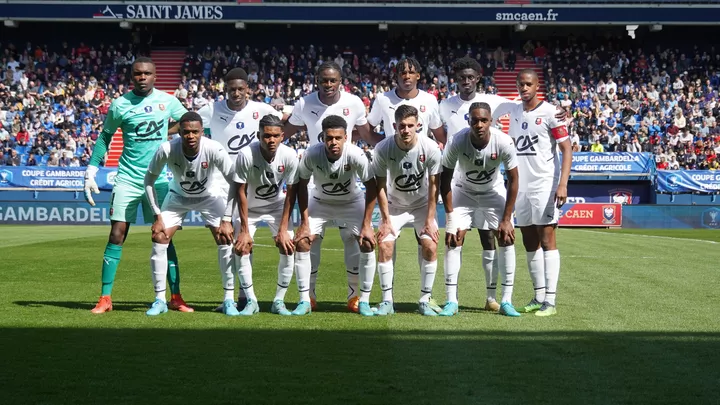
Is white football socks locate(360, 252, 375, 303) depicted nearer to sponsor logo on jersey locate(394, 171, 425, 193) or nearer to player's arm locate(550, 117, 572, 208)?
sponsor logo on jersey locate(394, 171, 425, 193)

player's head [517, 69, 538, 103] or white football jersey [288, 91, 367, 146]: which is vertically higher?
player's head [517, 69, 538, 103]

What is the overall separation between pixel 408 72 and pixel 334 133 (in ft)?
4.38

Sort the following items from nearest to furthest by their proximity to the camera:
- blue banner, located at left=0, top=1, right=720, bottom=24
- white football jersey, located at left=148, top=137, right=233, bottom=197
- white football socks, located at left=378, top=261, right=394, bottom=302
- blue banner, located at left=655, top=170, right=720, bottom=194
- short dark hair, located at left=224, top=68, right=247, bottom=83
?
white football socks, located at left=378, top=261, right=394, bottom=302 < white football jersey, located at left=148, top=137, right=233, bottom=197 < short dark hair, located at left=224, top=68, right=247, bottom=83 < blue banner, located at left=655, top=170, right=720, bottom=194 < blue banner, located at left=0, top=1, right=720, bottom=24

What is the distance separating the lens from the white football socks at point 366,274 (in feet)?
27.5

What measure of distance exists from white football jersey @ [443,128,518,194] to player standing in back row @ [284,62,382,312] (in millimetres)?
1248

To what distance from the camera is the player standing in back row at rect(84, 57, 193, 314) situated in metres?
8.77

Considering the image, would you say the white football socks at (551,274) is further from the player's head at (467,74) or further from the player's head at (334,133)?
the player's head at (334,133)

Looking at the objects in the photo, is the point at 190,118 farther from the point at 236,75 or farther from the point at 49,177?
the point at 49,177

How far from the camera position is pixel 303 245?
843 centimetres

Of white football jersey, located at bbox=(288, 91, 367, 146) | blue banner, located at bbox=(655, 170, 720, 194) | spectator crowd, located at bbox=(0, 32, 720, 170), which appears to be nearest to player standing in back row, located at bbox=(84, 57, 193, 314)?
white football jersey, located at bbox=(288, 91, 367, 146)

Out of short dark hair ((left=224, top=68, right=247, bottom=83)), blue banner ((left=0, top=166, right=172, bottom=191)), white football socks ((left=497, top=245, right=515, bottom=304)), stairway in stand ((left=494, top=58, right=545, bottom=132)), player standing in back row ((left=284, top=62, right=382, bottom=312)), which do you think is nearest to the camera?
white football socks ((left=497, top=245, right=515, bottom=304))

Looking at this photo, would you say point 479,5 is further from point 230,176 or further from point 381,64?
point 230,176

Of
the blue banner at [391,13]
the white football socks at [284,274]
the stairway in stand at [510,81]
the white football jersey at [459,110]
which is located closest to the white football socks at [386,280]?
the white football socks at [284,274]

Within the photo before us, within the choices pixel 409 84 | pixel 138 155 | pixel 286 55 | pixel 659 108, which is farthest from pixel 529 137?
pixel 286 55
